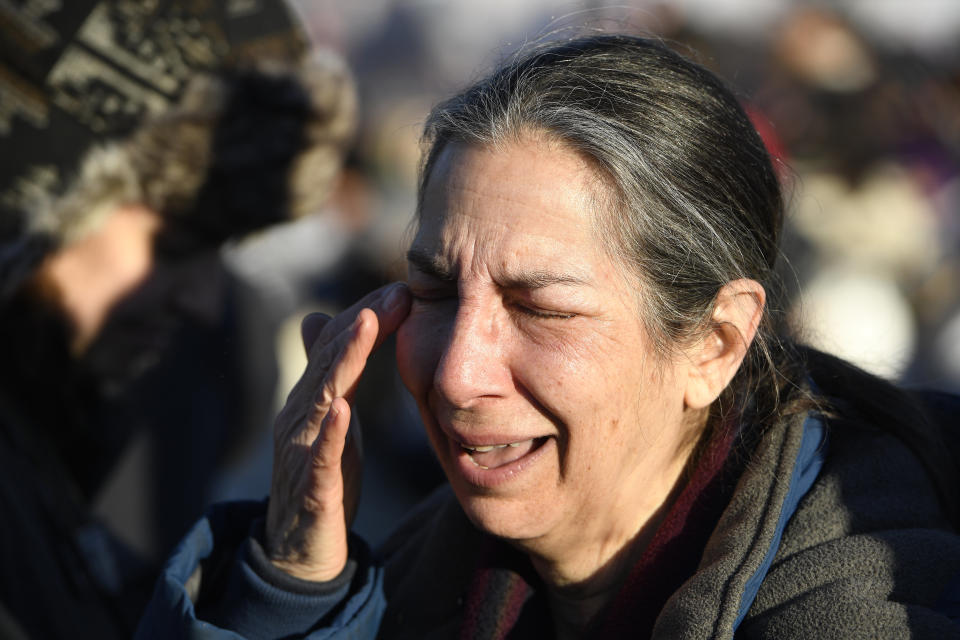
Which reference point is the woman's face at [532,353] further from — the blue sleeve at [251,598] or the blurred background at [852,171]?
the blurred background at [852,171]

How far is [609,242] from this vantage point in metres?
1.65

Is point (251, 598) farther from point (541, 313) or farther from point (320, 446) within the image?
point (541, 313)

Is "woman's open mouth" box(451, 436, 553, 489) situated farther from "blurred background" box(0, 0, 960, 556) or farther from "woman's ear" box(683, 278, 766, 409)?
"blurred background" box(0, 0, 960, 556)

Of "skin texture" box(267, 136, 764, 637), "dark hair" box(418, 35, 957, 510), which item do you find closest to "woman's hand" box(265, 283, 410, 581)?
"skin texture" box(267, 136, 764, 637)

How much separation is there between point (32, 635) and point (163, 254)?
1364 millimetres

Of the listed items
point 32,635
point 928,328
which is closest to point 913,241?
point 928,328

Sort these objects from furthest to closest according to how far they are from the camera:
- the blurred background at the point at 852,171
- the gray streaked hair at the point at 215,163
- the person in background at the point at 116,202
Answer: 1. the blurred background at the point at 852,171
2. the gray streaked hair at the point at 215,163
3. the person in background at the point at 116,202

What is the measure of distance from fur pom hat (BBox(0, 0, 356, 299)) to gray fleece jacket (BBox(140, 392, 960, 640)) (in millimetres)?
1333

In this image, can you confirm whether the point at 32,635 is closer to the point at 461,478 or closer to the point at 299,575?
the point at 299,575

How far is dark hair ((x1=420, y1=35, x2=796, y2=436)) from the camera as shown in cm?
166

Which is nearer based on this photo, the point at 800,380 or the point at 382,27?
the point at 800,380

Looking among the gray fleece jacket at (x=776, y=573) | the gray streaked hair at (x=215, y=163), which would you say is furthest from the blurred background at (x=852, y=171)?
the gray fleece jacket at (x=776, y=573)

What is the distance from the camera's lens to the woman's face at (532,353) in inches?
64.0

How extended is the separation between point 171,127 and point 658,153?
181 centimetres
